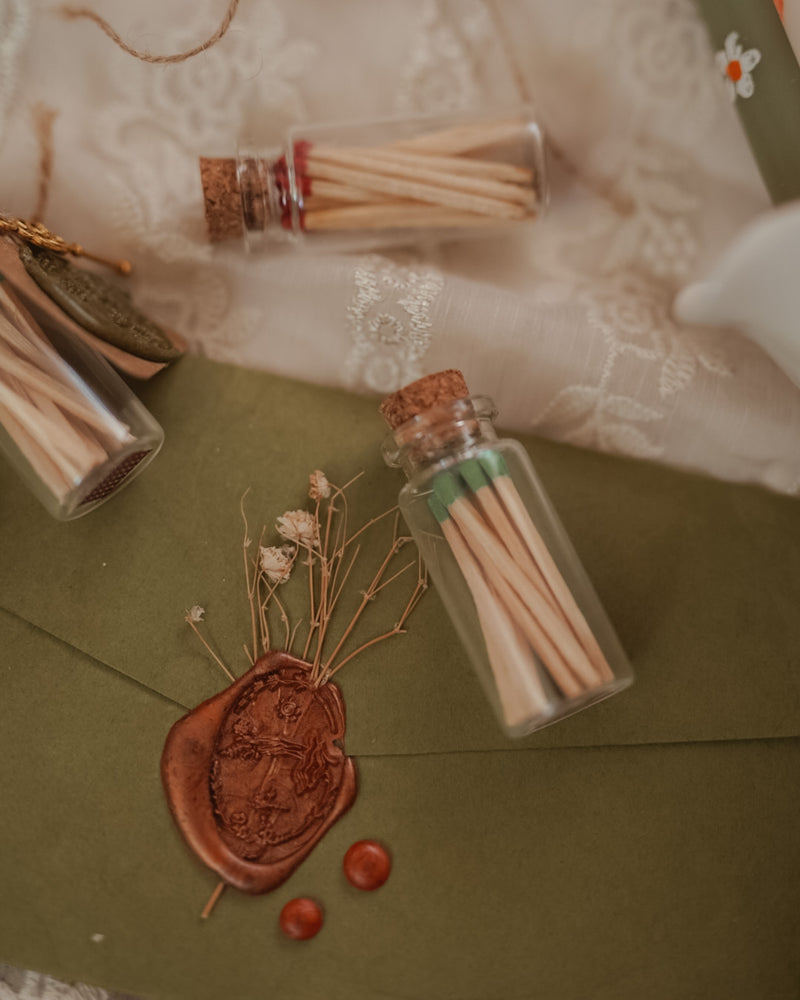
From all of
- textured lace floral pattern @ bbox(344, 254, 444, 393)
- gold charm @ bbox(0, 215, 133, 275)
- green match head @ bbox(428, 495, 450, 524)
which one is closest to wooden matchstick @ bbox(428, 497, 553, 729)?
green match head @ bbox(428, 495, 450, 524)

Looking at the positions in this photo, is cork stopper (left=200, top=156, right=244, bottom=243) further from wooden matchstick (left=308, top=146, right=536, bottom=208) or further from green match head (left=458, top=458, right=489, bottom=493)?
green match head (left=458, top=458, right=489, bottom=493)

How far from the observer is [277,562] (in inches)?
28.3

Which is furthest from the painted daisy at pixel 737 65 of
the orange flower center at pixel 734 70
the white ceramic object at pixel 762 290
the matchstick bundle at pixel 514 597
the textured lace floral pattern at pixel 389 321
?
the matchstick bundle at pixel 514 597

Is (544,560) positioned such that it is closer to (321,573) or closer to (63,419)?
(321,573)

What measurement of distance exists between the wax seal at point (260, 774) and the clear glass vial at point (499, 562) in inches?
6.1

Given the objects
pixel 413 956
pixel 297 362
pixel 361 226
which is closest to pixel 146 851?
pixel 413 956

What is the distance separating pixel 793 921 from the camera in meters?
0.69

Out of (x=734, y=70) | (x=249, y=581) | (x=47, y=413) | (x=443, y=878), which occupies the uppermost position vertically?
(x=47, y=413)

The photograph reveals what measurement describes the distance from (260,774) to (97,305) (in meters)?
0.45

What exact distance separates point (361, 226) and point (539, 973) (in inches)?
27.7

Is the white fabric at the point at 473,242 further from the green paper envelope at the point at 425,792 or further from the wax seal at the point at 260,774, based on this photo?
the wax seal at the point at 260,774

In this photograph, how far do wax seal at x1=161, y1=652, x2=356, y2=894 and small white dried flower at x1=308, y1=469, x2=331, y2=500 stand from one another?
0.54ft

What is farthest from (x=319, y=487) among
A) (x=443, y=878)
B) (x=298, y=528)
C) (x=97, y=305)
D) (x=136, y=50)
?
(x=136, y=50)

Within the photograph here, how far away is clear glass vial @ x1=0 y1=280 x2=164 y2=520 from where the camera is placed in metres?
0.64
